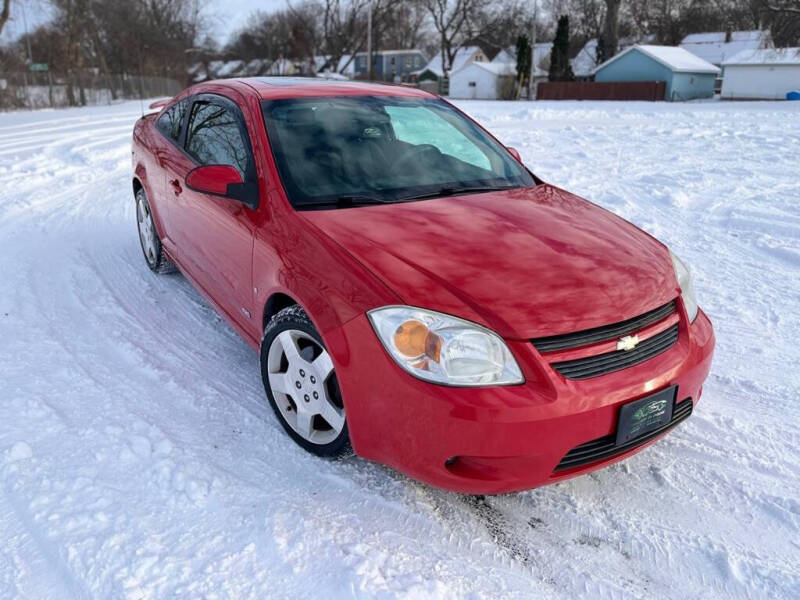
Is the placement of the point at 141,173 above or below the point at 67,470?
above

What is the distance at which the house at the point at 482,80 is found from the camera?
51.8m

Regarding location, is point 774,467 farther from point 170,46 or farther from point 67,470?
point 170,46

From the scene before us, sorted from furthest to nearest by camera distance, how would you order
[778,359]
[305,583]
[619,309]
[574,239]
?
[778,359] < [574,239] < [619,309] < [305,583]

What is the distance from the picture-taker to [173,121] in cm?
438

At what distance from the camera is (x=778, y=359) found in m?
3.45

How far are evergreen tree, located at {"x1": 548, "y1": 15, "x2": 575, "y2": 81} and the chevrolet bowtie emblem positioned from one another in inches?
1918

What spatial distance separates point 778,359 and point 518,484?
2.21 meters

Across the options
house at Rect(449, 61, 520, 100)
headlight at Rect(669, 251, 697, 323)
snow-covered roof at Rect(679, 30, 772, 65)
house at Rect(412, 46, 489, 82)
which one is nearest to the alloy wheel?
headlight at Rect(669, 251, 697, 323)

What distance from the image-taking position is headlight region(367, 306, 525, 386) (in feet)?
Result: 6.69

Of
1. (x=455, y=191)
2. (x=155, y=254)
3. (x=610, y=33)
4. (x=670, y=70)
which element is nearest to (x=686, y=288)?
(x=455, y=191)

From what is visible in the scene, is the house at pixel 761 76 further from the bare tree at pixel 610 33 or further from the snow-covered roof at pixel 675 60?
the bare tree at pixel 610 33

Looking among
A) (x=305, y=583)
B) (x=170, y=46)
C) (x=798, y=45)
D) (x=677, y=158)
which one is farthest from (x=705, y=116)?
(x=170, y=46)

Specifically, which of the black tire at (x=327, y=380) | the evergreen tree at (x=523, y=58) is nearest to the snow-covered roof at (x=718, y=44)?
the evergreen tree at (x=523, y=58)

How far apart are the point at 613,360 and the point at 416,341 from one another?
712 mm
